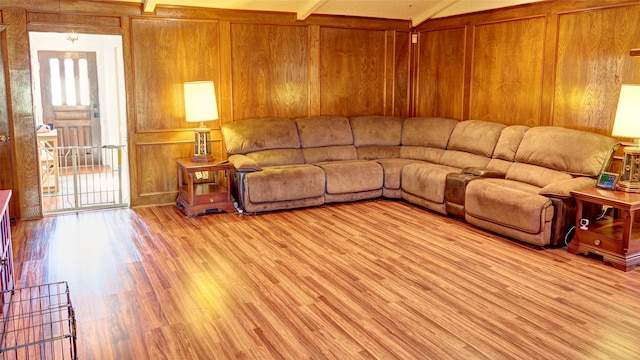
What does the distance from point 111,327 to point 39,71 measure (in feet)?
22.1

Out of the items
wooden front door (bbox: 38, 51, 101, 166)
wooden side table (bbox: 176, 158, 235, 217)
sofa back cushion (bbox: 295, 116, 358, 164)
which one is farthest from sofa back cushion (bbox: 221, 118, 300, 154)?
wooden front door (bbox: 38, 51, 101, 166)

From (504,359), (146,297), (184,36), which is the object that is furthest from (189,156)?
(504,359)

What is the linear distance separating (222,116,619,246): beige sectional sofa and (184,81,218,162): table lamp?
1.12 feet

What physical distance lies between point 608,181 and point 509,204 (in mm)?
796

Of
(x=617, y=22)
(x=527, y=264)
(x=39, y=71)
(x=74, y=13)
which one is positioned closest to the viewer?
(x=527, y=264)

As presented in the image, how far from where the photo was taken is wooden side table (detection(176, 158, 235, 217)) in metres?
5.50

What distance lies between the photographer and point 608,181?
14.4ft

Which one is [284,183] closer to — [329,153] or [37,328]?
[329,153]

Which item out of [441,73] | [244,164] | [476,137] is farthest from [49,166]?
[476,137]

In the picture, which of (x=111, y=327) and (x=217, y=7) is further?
(x=217, y=7)

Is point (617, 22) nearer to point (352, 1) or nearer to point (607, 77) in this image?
point (607, 77)

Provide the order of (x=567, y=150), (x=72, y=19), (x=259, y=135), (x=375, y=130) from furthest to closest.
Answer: (x=375, y=130)
(x=259, y=135)
(x=72, y=19)
(x=567, y=150)

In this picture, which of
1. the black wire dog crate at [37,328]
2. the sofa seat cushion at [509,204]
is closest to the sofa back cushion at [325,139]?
the sofa seat cushion at [509,204]

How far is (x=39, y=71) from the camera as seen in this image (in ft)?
27.5
